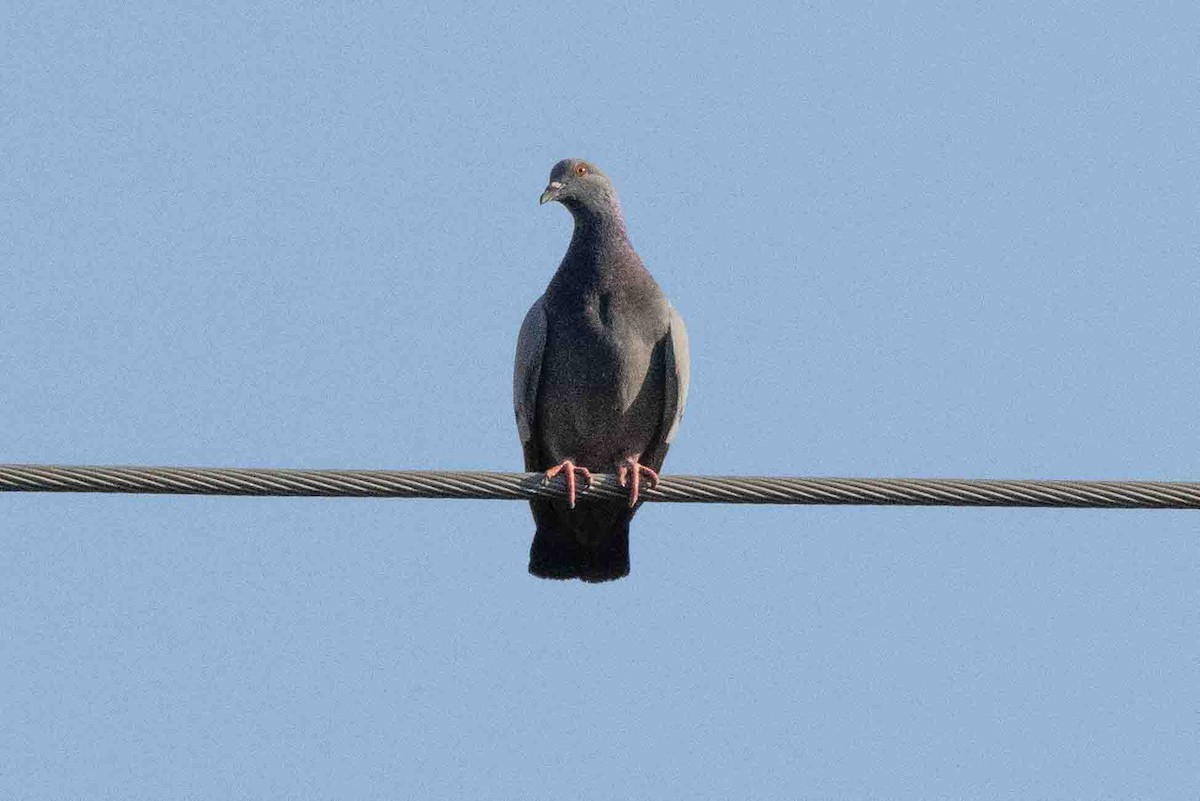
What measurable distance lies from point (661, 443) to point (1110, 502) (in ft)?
8.98

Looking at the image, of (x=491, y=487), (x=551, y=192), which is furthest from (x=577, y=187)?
(x=491, y=487)

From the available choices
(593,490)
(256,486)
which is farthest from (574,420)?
(256,486)

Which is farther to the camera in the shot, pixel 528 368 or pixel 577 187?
pixel 577 187

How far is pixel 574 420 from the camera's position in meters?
8.47

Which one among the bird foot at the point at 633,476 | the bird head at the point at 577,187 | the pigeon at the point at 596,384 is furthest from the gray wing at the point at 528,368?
the bird foot at the point at 633,476

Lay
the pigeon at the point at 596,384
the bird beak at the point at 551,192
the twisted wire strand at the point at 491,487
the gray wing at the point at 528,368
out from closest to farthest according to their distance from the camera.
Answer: the twisted wire strand at the point at 491,487 → the pigeon at the point at 596,384 → the gray wing at the point at 528,368 → the bird beak at the point at 551,192

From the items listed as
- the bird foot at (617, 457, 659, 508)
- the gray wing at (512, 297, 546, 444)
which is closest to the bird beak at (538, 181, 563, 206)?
the gray wing at (512, 297, 546, 444)

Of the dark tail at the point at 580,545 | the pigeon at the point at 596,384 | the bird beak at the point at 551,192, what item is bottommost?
the dark tail at the point at 580,545

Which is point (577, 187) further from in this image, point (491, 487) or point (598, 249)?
point (491, 487)

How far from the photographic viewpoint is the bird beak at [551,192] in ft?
28.9

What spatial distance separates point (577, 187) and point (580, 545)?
1.59 metres

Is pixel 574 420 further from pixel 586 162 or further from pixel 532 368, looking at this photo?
pixel 586 162

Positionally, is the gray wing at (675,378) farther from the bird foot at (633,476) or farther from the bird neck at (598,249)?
the bird foot at (633,476)

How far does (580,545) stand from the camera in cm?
862
